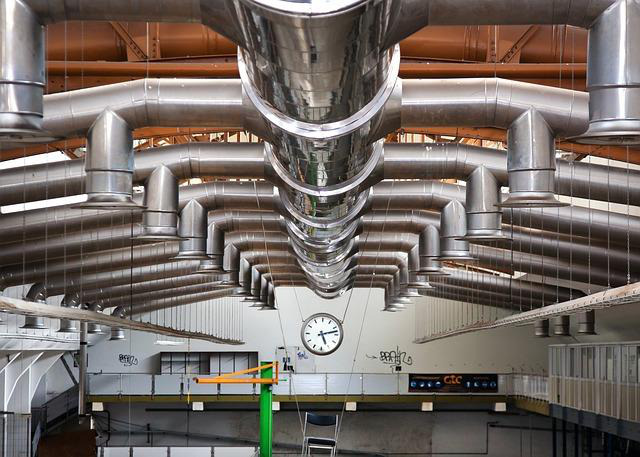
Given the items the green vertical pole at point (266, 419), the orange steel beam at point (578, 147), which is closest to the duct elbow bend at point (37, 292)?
the green vertical pole at point (266, 419)

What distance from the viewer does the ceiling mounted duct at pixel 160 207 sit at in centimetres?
1328

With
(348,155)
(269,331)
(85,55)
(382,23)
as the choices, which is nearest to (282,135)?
(348,155)

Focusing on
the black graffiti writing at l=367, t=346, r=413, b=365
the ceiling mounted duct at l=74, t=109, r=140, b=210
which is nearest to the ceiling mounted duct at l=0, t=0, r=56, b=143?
the ceiling mounted duct at l=74, t=109, r=140, b=210

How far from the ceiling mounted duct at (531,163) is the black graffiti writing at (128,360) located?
106ft

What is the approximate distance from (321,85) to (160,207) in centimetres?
731

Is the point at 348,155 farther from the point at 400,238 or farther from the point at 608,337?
the point at 608,337

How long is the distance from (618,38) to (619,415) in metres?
18.9

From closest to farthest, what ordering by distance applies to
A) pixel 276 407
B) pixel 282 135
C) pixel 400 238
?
pixel 282 135, pixel 400 238, pixel 276 407

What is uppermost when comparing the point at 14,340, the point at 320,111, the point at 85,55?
the point at 85,55

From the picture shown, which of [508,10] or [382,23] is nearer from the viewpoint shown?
[382,23]

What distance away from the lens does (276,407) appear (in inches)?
1496

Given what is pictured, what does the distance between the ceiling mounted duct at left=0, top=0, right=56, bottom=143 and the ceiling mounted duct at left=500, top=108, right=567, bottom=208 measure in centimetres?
443

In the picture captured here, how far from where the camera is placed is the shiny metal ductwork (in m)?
5.35

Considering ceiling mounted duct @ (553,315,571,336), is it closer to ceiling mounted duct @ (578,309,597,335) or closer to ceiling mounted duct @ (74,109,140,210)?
ceiling mounted duct @ (578,309,597,335)
